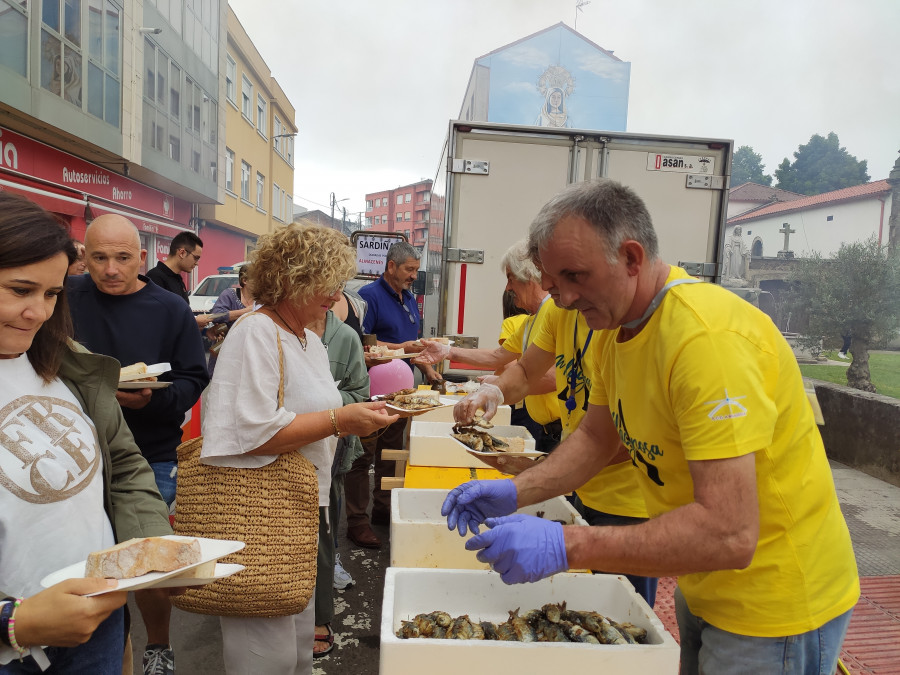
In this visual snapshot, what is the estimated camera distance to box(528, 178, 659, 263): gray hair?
138cm

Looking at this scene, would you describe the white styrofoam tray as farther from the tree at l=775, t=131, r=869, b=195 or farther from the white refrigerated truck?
the tree at l=775, t=131, r=869, b=195

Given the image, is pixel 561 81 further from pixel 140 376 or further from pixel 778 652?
pixel 778 652

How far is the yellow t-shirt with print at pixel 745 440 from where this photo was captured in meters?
1.23

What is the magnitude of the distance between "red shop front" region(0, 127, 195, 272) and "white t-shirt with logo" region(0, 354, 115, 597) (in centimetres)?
626

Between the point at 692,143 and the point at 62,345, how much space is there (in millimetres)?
5403

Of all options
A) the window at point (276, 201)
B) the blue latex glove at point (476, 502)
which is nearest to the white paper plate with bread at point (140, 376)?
the blue latex glove at point (476, 502)

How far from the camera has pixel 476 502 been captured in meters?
1.83

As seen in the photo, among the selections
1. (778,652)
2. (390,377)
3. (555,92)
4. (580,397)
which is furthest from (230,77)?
(778,652)

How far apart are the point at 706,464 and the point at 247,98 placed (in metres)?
30.5

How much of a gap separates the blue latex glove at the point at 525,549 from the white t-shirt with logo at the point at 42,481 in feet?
3.20

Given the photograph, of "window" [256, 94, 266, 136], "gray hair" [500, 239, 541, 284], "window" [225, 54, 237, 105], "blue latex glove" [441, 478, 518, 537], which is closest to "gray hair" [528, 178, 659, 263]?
"blue latex glove" [441, 478, 518, 537]

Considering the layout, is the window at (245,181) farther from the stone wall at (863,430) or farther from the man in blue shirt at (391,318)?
the stone wall at (863,430)

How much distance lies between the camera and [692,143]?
17.7 ft

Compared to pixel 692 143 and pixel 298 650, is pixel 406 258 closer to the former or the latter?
pixel 692 143
